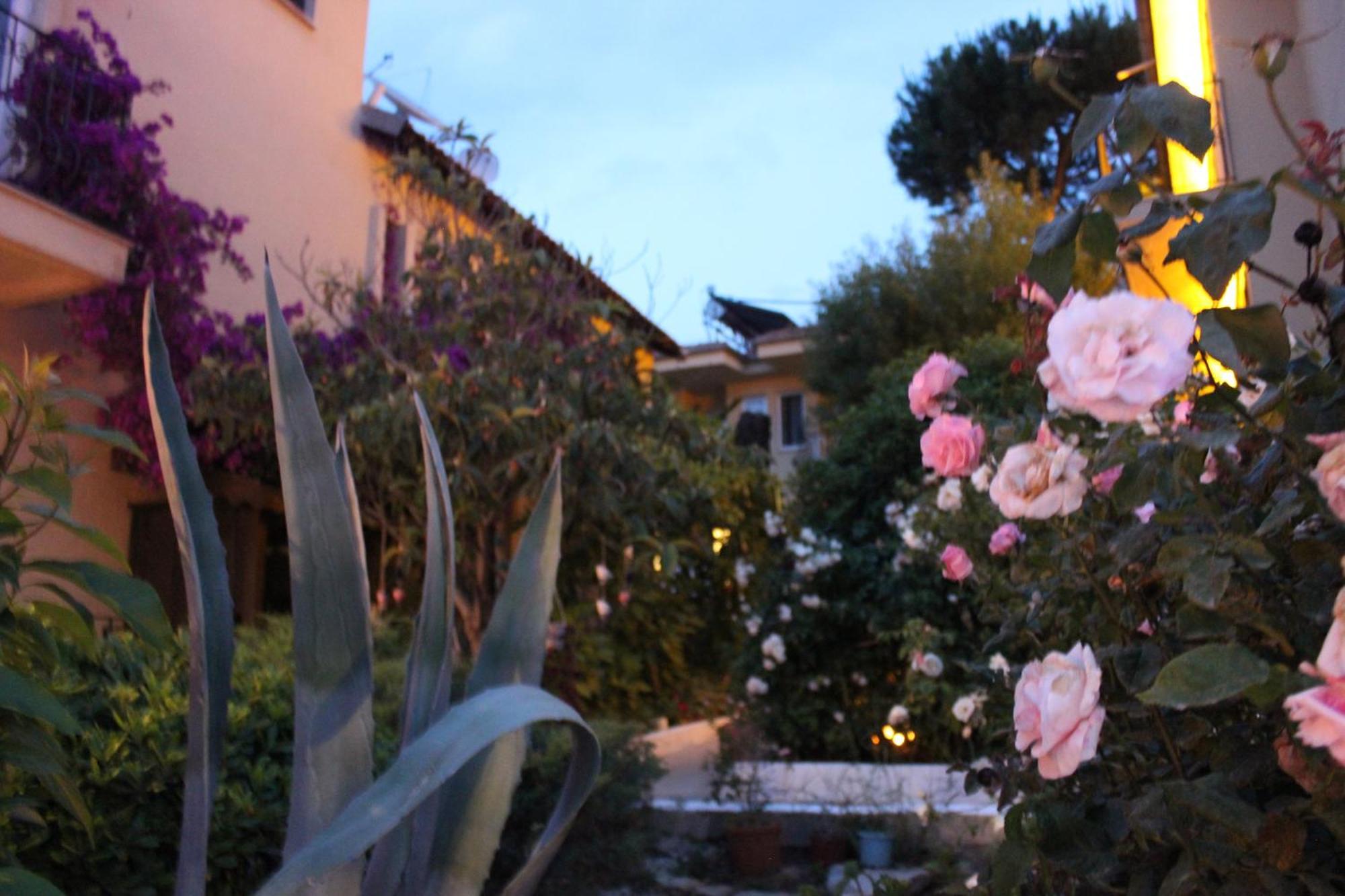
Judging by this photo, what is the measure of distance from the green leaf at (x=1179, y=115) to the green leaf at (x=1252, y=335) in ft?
0.57

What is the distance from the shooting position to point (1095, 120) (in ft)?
4.36

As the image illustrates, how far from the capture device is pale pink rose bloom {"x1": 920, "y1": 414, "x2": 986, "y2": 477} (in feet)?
5.26

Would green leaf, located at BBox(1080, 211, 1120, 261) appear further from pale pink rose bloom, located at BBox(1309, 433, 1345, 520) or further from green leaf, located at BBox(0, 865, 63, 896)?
green leaf, located at BBox(0, 865, 63, 896)

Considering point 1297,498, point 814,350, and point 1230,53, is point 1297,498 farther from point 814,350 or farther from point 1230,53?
point 814,350

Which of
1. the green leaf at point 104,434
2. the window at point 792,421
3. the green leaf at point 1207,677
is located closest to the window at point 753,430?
the window at point 792,421

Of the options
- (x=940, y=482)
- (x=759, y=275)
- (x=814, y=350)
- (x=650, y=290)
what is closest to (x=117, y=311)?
(x=650, y=290)

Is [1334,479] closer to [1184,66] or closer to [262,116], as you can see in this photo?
[1184,66]

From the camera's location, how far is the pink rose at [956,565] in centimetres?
198

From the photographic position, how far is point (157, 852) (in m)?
2.31

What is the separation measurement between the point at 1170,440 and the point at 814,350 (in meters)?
13.8

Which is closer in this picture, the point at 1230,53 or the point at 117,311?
the point at 1230,53

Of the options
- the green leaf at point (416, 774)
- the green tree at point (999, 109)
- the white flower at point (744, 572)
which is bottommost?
the green leaf at point (416, 774)

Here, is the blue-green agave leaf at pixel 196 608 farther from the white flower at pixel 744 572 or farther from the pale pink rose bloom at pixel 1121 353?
the white flower at pixel 744 572

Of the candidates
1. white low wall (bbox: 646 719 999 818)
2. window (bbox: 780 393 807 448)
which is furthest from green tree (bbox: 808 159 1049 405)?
white low wall (bbox: 646 719 999 818)
